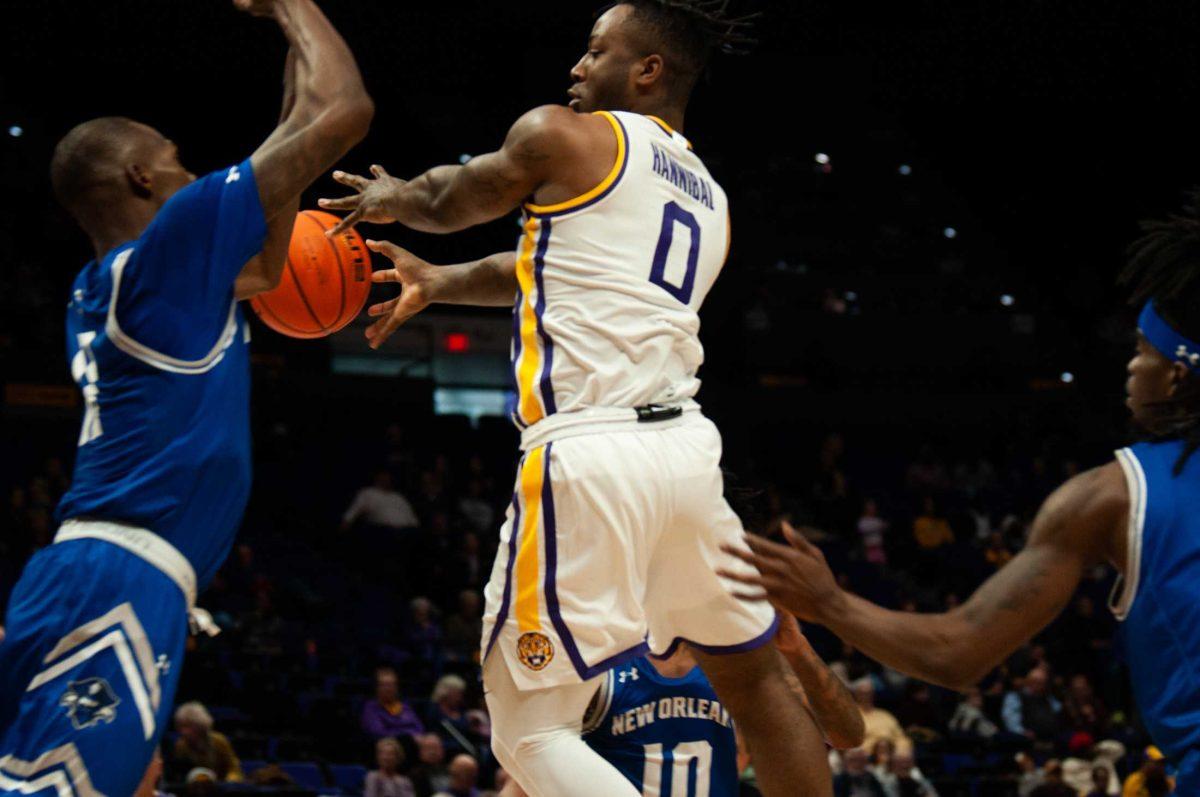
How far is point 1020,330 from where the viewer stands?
23.6m

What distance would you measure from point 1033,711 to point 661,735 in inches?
426

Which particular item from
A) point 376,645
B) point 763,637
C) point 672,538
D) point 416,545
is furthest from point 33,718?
point 416,545

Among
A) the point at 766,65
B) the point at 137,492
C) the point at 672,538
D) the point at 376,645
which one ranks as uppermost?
the point at 766,65

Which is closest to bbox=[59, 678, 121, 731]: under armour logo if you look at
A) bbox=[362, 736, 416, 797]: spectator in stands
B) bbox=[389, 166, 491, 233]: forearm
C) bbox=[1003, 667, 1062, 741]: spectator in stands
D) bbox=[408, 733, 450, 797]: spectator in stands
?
bbox=[389, 166, 491, 233]: forearm

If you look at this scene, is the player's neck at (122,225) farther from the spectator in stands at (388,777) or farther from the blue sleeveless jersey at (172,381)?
the spectator in stands at (388,777)

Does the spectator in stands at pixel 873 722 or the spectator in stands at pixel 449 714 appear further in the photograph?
the spectator in stands at pixel 873 722

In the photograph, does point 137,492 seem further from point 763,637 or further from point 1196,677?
point 1196,677

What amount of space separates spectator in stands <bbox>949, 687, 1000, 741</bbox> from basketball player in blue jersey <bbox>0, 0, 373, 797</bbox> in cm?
1152

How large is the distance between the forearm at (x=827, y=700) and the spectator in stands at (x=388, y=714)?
7163mm

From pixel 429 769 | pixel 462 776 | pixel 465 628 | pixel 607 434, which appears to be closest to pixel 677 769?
pixel 607 434

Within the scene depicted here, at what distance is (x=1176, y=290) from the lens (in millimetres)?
3703

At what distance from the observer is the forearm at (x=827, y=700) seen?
196 inches

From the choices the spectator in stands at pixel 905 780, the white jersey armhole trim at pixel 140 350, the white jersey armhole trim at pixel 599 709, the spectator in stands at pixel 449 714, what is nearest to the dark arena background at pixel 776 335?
the spectator in stands at pixel 449 714

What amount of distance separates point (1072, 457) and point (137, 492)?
19.4 m
